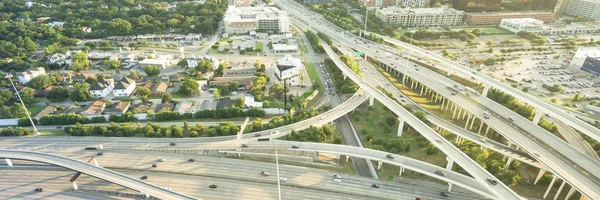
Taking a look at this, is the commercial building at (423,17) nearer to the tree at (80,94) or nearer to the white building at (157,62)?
the white building at (157,62)

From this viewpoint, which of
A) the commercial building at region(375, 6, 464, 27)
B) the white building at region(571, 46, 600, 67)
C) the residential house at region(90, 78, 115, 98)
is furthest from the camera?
the commercial building at region(375, 6, 464, 27)

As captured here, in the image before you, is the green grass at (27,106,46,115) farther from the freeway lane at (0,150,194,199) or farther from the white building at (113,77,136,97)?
the freeway lane at (0,150,194,199)

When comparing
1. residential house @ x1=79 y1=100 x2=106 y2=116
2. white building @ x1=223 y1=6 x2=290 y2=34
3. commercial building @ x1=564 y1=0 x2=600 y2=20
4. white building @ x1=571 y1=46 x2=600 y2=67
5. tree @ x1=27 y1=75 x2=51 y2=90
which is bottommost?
residential house @ x1=79 y1=100 x2=106 y2=116

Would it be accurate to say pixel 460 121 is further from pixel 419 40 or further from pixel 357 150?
pixel 419 40

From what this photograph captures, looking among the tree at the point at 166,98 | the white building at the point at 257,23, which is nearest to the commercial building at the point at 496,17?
the white building at the point at 257,23

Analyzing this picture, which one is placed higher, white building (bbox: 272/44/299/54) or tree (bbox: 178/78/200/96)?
white building (bbox: 272/44/299/54)

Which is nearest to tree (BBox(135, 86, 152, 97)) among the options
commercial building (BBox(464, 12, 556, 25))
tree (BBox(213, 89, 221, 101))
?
tree (BBox(213, 89, 221, 101))

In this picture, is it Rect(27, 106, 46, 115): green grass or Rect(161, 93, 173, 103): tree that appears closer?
Rect(27, 106, 46, 115): green grass
